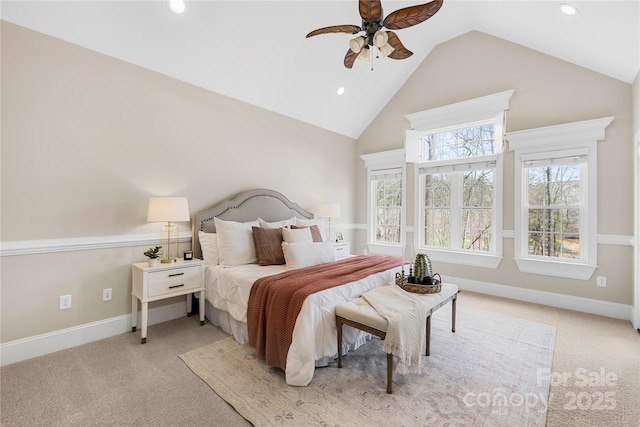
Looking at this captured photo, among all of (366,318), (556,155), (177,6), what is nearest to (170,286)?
(366,318)

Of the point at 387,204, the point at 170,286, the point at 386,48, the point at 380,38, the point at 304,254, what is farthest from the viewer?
the point at 387,204

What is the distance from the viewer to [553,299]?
12.5ft

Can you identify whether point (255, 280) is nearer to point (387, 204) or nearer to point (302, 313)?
point (302, 313)

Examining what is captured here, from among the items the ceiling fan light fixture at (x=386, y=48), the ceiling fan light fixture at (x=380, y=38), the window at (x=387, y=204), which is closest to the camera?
the ceiling fan light fixture at (x=380, y=38)

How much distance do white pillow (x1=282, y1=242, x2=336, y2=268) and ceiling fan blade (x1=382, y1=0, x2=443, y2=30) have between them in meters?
2.19

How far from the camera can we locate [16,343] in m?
2.35

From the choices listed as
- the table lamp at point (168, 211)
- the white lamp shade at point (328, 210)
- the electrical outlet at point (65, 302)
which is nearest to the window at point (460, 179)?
the white lamp shade at point (328, 210)

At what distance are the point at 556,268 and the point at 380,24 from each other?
3.76m

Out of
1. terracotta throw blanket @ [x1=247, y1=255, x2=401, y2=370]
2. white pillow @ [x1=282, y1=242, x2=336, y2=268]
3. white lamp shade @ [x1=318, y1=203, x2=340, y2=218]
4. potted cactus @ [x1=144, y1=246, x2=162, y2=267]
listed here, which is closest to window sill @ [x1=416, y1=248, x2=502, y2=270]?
white lamp shade @ [x1=318, y1=203, x2=340, y2=218]

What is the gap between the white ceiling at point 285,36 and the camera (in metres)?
2.53

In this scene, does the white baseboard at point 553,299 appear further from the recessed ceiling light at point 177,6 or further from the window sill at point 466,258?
the recessed ceiling light at point 177,6

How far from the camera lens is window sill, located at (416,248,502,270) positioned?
4.28 meters

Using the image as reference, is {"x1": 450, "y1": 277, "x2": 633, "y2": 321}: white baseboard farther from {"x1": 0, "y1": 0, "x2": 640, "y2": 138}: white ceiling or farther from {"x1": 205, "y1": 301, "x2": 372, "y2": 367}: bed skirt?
{"x1": 0, "y1": 0, "x2": 640, "y2": 138}: white ceiling

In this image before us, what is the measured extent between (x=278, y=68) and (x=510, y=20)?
2.92 m
